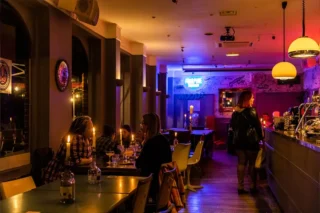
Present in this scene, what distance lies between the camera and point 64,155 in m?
4.55

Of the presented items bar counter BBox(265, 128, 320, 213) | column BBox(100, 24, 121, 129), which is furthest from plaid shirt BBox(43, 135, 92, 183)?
column BBox(100, 24, 121, 129)

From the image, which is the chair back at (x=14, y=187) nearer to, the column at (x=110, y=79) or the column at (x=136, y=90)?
the column at (x=110, y=79)

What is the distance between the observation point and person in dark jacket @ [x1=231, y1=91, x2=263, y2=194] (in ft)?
21.7

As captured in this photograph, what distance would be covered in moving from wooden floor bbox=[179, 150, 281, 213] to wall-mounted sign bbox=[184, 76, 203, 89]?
9451 millimetres

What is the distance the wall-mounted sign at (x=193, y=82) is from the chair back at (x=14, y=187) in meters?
14.9

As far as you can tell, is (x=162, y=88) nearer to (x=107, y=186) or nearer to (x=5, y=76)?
(x=5, y=76)

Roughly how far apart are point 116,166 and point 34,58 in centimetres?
221

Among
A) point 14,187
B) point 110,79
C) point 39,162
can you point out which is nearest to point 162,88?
point 110,79

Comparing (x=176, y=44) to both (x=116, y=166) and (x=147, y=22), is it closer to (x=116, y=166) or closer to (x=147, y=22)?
(x=147, y=22)

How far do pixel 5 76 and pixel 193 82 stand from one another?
13.5 meters

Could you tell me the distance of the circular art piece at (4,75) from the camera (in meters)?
5.13

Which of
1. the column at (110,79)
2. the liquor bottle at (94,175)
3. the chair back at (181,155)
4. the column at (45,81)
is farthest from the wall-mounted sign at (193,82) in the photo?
the liquor bottle at (94,175)

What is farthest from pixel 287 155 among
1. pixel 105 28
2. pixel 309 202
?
pixel 105 28

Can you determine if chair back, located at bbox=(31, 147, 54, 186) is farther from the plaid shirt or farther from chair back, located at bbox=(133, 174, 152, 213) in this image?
chair back, located at bbox=(133, 174, 152, 213)
